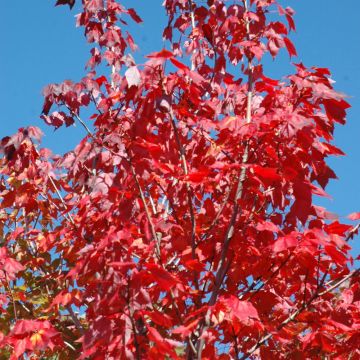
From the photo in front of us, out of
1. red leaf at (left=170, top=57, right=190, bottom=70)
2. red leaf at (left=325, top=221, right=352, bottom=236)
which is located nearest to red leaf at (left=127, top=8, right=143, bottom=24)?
red leaf at (left=170, top=57, right=190, bottom=70)

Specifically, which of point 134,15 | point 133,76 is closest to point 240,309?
point 133,76

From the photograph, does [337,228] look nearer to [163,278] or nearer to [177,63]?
[163,278]

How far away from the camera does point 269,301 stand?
420 centimetres

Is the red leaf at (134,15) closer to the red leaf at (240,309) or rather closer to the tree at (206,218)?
the tree at (206,218)

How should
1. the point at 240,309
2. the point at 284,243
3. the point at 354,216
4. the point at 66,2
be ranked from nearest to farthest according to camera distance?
1. the point at 240,309
2. the point at 284,243
3. the point at 354,216
4. the point at 66,2

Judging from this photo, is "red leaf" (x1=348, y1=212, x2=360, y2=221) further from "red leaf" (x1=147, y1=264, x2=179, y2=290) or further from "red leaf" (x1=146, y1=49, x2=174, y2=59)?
"red leaf" (x1=146, y1=49, x2=174, y2=59)

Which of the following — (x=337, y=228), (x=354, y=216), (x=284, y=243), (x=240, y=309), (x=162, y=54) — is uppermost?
(x=162, y=54)

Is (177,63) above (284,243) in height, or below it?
above

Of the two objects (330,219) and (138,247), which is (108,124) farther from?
(330,219)

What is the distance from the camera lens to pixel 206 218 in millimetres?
4430

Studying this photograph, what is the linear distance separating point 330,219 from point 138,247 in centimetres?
134

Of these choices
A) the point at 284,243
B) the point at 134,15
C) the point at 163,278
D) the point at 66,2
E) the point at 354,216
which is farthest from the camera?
the point at 134,15

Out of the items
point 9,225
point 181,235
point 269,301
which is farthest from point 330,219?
point 9,225

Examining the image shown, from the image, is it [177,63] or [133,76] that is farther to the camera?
[177,63]
